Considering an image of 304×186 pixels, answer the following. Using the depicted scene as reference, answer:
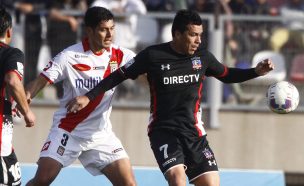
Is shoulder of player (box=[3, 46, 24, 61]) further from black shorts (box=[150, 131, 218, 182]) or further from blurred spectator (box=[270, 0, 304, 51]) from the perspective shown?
blurred spectator (box=[270, 0, 304, 51])

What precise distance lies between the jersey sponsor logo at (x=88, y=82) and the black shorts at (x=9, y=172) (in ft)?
4.34

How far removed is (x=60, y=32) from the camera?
14.2 m

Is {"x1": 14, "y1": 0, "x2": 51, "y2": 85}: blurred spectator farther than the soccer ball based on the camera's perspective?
Yes

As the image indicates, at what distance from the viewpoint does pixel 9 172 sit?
8.81 metres

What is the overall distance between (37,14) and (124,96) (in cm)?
168

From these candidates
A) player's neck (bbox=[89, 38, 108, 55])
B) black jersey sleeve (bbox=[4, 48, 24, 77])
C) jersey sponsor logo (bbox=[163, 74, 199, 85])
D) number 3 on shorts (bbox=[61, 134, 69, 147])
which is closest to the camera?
black jersey sleeve (bbox=[4, 48, 24, 77])

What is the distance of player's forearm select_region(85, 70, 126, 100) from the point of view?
9508 millimetres

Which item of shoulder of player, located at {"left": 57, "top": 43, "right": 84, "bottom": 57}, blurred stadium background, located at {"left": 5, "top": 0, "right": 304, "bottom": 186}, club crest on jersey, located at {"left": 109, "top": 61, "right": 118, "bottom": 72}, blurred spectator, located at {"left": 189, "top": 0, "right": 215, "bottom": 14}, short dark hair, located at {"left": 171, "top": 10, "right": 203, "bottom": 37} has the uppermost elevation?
short dark hair, located at {"left": 171, "top": 10, "right": 203, "bottom": 37}

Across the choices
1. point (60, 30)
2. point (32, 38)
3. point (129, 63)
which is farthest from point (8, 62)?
point (32, 38)

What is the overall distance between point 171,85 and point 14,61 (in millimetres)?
1700

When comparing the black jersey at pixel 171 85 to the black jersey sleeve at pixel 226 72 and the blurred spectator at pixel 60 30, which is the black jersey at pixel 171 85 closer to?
the black jersey sleeve at pixel 226 72

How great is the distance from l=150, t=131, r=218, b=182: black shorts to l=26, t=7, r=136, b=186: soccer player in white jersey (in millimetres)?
469

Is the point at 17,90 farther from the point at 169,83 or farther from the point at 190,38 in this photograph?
the point at 190,38

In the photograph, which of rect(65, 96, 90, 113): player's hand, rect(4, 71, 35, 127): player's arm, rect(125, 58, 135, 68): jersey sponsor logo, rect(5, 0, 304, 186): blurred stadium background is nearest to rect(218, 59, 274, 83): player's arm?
rect(125, 58, 135, 68): jersey sponsor logo
